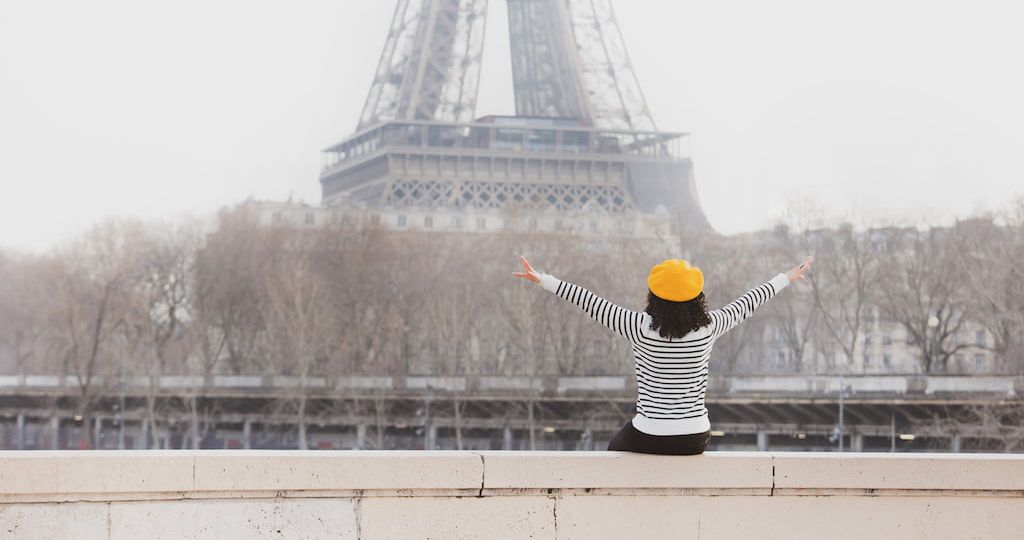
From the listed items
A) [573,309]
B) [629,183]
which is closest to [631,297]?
[573,309]

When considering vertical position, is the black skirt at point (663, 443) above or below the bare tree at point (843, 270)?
below

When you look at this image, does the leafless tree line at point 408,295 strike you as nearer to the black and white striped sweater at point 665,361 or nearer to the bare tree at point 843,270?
the bare tree at point 843,270

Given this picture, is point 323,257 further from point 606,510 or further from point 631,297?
point 606,510

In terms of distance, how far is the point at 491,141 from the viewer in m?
75.6

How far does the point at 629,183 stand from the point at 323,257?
82.5 ft

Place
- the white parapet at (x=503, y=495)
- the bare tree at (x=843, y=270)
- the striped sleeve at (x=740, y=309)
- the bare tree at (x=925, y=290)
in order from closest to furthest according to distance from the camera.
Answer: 1. the white parapet at (x=503, y=495)
2. the striped sleeve at (x=740, y=309)
3. the bare tree at (x=925, y=290)
4. the bare tree at (x=843, y=270)

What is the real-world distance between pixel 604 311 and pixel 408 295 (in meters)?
45.5

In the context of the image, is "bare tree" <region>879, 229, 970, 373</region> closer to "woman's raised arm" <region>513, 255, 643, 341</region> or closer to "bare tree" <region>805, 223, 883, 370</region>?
"bare tree" <region>805, 223, 883, 370</region>

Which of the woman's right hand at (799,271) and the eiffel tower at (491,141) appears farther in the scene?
the eiffel tower at (491,141)

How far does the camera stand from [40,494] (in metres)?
6.25

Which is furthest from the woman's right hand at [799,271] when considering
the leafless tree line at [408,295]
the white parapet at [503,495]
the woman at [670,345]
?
the leafless tree line at [408,295]

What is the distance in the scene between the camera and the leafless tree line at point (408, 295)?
154 feet

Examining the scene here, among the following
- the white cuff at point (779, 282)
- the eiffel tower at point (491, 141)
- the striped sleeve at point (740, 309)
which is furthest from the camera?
the eiffel tower at point (491, 141)

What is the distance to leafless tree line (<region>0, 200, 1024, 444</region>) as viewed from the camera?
4700cm
